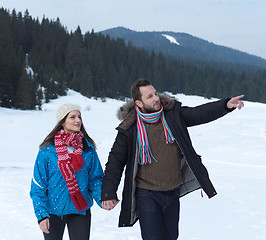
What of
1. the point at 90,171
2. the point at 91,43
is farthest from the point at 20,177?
the point at 91,43

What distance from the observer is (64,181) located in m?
2.51

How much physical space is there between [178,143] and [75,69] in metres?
59.8

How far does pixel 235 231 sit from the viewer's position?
14.2 feet

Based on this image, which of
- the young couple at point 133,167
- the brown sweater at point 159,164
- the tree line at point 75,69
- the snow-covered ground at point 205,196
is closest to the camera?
the young couple at point 133,167

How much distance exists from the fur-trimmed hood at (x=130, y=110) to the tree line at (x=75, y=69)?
1079 inches

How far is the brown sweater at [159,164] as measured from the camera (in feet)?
8.53

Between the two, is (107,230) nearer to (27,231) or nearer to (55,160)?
(27,231)

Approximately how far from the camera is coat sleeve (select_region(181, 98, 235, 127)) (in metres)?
2.53

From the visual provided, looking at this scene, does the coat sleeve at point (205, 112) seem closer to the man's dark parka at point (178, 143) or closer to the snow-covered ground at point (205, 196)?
the man's dark parka at point (178, 143)

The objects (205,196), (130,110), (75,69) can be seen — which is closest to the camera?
(130,110)

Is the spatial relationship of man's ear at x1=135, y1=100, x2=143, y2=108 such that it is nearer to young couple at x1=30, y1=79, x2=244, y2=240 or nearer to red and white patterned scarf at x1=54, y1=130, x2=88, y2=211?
young couple at x1=30, y1=79, x2=244, y2=240

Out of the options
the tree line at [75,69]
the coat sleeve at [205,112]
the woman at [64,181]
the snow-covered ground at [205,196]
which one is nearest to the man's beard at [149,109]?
the coat sleeve at [205,112]

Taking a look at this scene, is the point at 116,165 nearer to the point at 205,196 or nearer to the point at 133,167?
the point at 133,167

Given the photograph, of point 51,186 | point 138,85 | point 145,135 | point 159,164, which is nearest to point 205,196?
point 159,164
